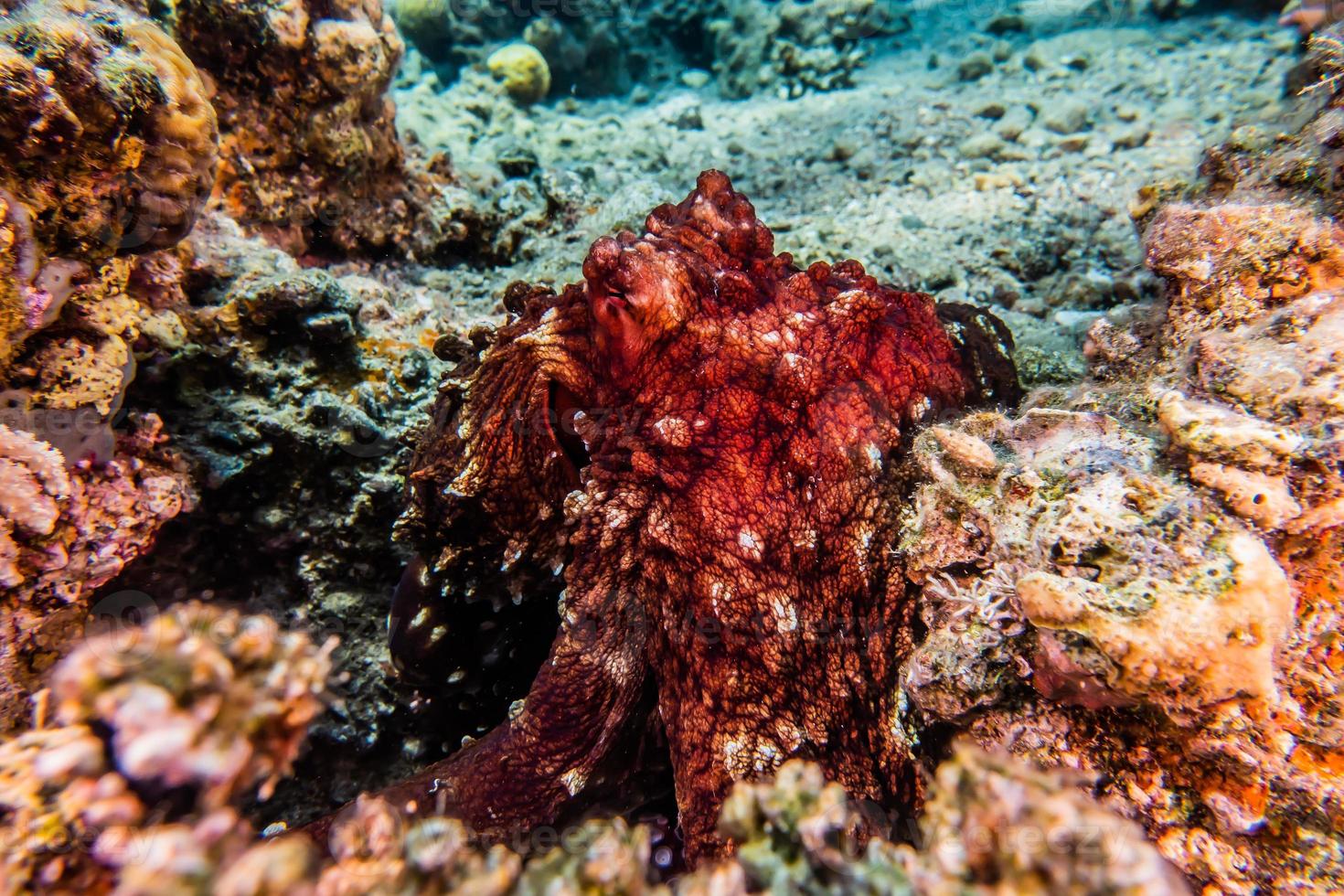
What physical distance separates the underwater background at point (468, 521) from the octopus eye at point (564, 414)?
358 millimetres

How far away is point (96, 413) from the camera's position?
245cm

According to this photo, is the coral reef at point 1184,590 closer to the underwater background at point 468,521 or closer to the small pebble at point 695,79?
the underwater background at point 468,521

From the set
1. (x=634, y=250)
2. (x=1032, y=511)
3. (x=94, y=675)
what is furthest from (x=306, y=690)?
(x=1032, y=511)

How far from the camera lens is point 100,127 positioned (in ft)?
7.52

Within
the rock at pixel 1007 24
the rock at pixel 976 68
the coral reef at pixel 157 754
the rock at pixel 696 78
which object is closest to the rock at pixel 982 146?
the rock at pixel 976 68

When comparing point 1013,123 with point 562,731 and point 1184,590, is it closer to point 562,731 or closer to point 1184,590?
point 1184,590

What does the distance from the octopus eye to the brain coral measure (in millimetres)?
1751

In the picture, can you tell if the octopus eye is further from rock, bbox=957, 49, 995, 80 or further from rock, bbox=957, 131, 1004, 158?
rock, bbox=957, 49, 995, 80

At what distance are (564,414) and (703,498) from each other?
0.60 meters

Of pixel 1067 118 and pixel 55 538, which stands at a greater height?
pixel 1067 118

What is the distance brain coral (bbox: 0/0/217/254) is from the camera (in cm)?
212

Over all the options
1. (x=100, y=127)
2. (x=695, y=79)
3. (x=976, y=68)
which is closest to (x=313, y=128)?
(x=100, y=127)

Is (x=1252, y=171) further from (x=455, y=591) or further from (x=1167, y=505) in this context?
(x=455, y=591)

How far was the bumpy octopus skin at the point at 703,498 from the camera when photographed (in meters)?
2.00
